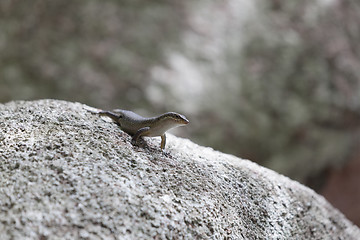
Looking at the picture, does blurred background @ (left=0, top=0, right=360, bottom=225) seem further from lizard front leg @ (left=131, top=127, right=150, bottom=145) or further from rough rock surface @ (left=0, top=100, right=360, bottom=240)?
lizard front leg @ (left=131, top=127, right=150, bottom=145)

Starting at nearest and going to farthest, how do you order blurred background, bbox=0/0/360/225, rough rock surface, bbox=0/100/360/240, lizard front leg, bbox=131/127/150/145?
rough rock surface, bbox=0/100/360/240
lizard front leg, bbox=131/127/150/145
blurred background, bbox=0/0/360/225

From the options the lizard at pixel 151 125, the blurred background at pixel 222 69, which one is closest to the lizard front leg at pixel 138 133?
the lizard at pixel 151 125

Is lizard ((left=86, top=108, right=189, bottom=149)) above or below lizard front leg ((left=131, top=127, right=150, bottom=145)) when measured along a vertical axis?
above

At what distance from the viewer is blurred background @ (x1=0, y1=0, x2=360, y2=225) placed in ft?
20.4

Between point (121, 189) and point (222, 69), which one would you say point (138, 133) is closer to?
point (121, 189)

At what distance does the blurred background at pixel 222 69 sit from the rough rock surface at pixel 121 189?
11.1 ft

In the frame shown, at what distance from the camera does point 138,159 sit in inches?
94.0

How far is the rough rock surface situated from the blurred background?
11.1 ft

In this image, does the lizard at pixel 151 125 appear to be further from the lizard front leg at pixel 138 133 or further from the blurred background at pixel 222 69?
the blurred background at pixel 222 69

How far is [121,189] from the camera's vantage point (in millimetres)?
2076

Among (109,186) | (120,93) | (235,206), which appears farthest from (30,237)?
(120,93)

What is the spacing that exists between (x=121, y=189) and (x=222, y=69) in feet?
17.7

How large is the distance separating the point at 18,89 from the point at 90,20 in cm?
179

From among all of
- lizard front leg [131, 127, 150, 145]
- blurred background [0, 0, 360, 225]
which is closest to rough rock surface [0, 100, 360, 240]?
lizard front leg [131, 127, 150, 145]
